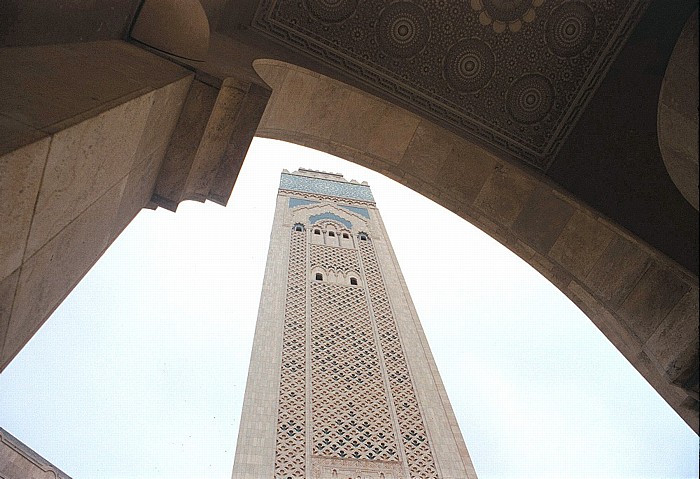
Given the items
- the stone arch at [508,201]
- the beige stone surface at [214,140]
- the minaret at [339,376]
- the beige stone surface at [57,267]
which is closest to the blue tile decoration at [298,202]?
the minaret at [339,376]

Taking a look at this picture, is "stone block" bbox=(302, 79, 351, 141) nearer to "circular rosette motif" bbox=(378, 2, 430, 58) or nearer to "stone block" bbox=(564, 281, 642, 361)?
"circular rosette motif" bbox=(378, 2, 430, 58)

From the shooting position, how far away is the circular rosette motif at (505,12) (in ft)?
6.80

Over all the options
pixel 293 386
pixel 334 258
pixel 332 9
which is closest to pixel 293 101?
pixel 332 9

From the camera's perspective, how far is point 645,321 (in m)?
1.58

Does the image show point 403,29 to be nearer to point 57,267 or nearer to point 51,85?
point 51,85

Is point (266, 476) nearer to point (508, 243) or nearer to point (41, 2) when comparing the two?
point (508, 243)

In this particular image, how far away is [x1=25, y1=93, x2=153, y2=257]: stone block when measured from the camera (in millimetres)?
880

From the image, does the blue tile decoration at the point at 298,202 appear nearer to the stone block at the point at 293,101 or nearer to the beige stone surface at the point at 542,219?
the stone block at the point at 293,101

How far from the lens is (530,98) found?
2160 mm

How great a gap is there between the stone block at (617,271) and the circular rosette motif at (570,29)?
2.83ft

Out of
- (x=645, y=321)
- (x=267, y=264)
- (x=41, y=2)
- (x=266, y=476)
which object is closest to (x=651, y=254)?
(x=645, y=321)

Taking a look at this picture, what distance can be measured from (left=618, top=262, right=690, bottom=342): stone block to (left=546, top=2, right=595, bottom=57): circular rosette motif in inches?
39.4

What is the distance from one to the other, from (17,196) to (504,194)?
1.71 m

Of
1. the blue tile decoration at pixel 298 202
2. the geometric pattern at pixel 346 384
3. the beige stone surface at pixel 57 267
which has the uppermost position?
the beige stone surface at pixel 57 267
